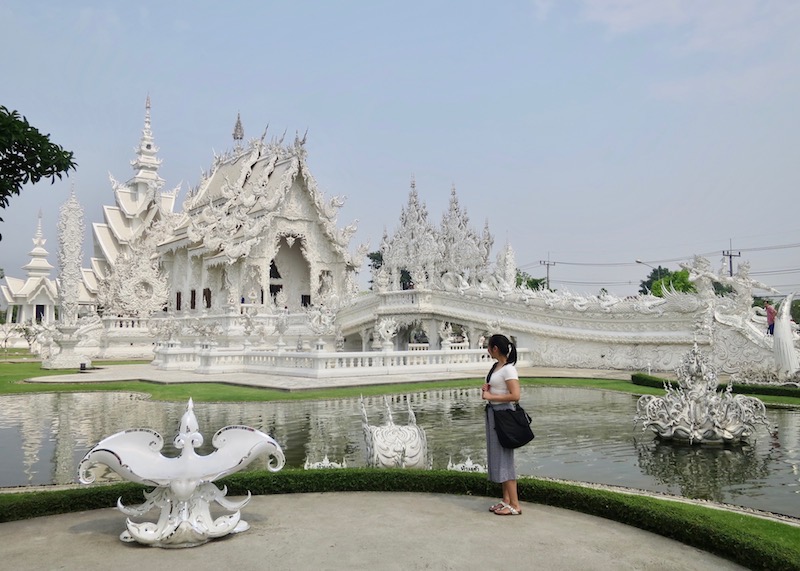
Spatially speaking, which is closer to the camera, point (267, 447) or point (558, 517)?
point (267, 447)

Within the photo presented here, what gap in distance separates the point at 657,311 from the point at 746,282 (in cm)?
274

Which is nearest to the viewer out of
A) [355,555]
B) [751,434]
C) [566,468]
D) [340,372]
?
[355,555]

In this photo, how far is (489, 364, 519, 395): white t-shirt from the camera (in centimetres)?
506

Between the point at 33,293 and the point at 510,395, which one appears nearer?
the point at 510,395

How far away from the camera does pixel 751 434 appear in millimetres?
8734

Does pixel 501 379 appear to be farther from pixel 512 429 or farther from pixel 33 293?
pixel 33 293

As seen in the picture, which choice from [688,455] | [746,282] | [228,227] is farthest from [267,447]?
[228,227]

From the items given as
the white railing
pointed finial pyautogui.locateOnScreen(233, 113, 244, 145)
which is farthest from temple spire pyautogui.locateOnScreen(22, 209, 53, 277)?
the white railing

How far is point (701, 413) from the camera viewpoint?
27.9 feet

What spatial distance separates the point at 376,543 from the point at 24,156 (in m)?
4.19

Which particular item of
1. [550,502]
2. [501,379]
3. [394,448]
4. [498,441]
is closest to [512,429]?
[498,441]

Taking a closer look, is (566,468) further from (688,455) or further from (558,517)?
(558,517)

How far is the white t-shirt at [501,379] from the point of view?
5.06m

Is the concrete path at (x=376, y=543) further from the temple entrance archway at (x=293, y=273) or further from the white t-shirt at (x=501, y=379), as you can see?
the temple entrance archway at (x=293, y=273)
